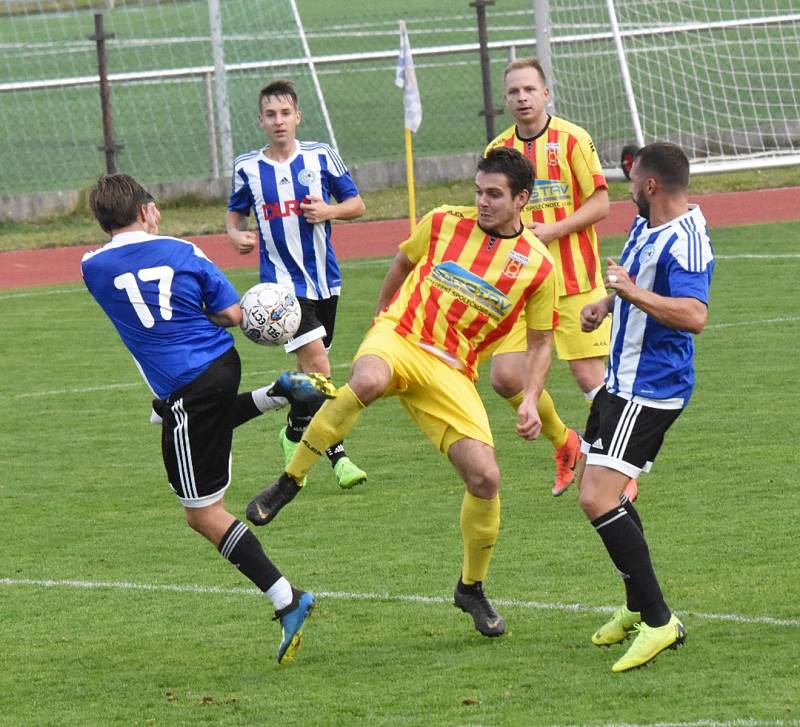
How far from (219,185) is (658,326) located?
1595 cm

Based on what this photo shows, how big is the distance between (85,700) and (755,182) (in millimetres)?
16206

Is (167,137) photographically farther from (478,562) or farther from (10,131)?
(478,562)

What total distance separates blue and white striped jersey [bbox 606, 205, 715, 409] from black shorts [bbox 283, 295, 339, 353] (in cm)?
361

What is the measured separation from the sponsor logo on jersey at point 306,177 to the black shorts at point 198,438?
3.34 metres

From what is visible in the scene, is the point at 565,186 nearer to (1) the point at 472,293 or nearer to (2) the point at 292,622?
(1) the point at 472,293

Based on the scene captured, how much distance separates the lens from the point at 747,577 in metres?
6.73

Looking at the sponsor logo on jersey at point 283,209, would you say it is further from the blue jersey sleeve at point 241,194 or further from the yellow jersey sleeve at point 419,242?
the yellow jersey sleeve at point 419,242

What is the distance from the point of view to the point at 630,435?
579 cm

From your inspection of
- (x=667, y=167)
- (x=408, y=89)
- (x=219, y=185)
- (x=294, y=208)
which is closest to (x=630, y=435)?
(x=667, y=167)

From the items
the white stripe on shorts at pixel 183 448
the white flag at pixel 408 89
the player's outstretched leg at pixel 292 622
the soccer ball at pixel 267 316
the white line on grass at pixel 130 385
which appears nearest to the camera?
the player's outstretched leg at pixel 292 622

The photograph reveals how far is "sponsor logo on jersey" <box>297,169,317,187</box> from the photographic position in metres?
9.37

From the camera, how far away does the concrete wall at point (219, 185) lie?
20859 mm

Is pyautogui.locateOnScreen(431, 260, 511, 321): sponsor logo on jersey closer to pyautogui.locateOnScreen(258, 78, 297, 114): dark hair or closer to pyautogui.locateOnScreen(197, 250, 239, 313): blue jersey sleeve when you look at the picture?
pyautogui.locateOnScreen(197, 250, 239, 313): blue jersey sleeve

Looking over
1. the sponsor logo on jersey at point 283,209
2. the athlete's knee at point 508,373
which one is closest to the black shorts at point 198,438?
the athlete's knee at point 508,373
